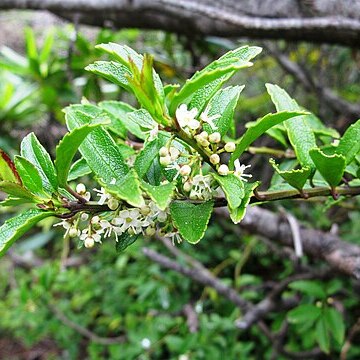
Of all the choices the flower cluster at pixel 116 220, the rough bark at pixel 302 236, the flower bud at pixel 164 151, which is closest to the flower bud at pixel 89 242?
the flower cluster at pixel 116 220

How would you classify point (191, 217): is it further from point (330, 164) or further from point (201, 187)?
point (330, 164)

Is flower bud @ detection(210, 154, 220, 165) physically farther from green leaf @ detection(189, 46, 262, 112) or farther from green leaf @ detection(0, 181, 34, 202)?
green leaf @ detection(0, 181, 34, 202)

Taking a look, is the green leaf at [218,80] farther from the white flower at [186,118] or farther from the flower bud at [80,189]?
the flower bud at [80,189]

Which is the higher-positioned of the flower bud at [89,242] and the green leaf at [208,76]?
the green leaf at [208,76]

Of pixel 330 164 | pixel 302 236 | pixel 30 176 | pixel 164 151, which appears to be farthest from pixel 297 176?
pixel 302 236

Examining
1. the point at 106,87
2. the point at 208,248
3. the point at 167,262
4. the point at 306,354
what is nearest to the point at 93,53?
the point at 106,87

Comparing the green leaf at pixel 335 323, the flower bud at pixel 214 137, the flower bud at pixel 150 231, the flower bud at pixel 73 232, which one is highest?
the flower bud at pixel 214 137
